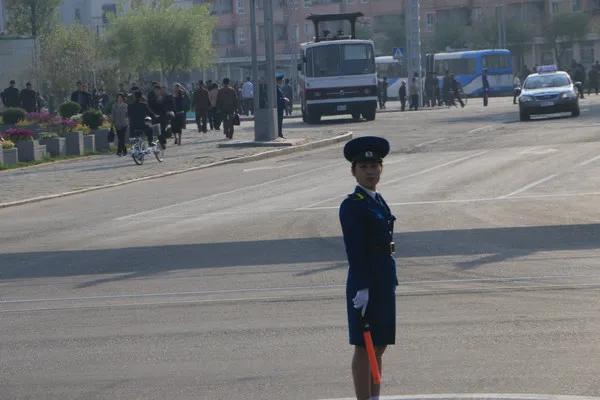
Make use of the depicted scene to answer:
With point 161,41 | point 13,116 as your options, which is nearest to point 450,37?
point 161,41

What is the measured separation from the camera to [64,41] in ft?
187

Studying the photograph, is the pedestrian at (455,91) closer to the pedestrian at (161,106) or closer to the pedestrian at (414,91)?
the pedestrian at (414,91)

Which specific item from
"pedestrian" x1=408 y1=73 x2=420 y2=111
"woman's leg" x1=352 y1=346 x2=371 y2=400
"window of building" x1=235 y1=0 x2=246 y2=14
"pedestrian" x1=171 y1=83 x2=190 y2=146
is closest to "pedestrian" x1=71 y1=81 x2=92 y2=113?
"pedestrian" x1=171 y1=83 x2=190 y2=146

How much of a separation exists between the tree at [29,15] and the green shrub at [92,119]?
2053 inches

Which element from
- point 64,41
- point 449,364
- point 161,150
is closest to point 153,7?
point 64,41

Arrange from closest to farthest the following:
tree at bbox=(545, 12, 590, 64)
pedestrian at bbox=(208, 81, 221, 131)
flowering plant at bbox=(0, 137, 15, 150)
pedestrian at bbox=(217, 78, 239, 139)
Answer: flowering plant at bbox=(0, 137, 15, 150) < pedestrian at bbox=(217, 78, 239, 139) < pedestrian at bbox=(208, 81, 221, 131) < tree at bbox=(545, 12, 590, 64)

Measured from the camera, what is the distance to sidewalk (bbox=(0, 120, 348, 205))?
25.7 meters

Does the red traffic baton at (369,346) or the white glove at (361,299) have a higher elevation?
the white glove at (361,299)

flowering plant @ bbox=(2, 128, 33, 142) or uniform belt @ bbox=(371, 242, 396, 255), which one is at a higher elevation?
uniform belt @ bbox=(371, 242, 396, 255)

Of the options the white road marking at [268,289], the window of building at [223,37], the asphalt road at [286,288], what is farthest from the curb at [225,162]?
the window of building at [223,37]

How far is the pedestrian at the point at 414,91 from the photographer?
60344mm

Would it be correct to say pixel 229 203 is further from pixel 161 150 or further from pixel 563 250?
pixel 161 150

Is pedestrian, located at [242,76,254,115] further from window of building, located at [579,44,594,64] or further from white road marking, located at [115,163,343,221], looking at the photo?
window of building, located at [579,44,594,64]

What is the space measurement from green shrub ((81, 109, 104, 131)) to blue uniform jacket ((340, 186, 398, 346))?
3046cm
